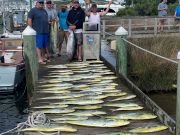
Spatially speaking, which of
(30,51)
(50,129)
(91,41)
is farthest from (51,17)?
(50,129)

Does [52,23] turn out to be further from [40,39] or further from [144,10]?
[144,10]

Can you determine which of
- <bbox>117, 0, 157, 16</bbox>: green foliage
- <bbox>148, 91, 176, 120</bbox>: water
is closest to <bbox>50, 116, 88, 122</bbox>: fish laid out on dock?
<bbox>148, 91, 176, 120</bbox>: water

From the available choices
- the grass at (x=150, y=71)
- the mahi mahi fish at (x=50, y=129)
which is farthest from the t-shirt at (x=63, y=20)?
the mahi mahi fish at (x=50, y=129)

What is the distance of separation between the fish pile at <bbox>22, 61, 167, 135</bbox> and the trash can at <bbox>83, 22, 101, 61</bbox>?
4.05ft

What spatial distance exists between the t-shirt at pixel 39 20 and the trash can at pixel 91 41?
1140mm

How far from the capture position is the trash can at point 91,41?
11.0 meters

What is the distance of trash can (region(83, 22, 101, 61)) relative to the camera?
10959 mm

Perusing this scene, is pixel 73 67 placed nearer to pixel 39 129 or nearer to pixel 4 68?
pixel 4 68

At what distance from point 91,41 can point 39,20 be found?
1.57m

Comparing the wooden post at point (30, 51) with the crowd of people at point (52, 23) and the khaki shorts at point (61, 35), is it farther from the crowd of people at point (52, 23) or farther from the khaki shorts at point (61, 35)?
the khaki shorts at point (61, 35)

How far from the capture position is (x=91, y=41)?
1102 centimetres

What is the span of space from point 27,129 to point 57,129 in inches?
15.4

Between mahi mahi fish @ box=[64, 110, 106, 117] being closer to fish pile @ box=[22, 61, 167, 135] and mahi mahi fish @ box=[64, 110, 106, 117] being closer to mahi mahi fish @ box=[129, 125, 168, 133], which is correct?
fish pile @ box=[22, 61, 167, 135]

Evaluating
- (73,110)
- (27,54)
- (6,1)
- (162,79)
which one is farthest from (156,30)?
(73,110)
